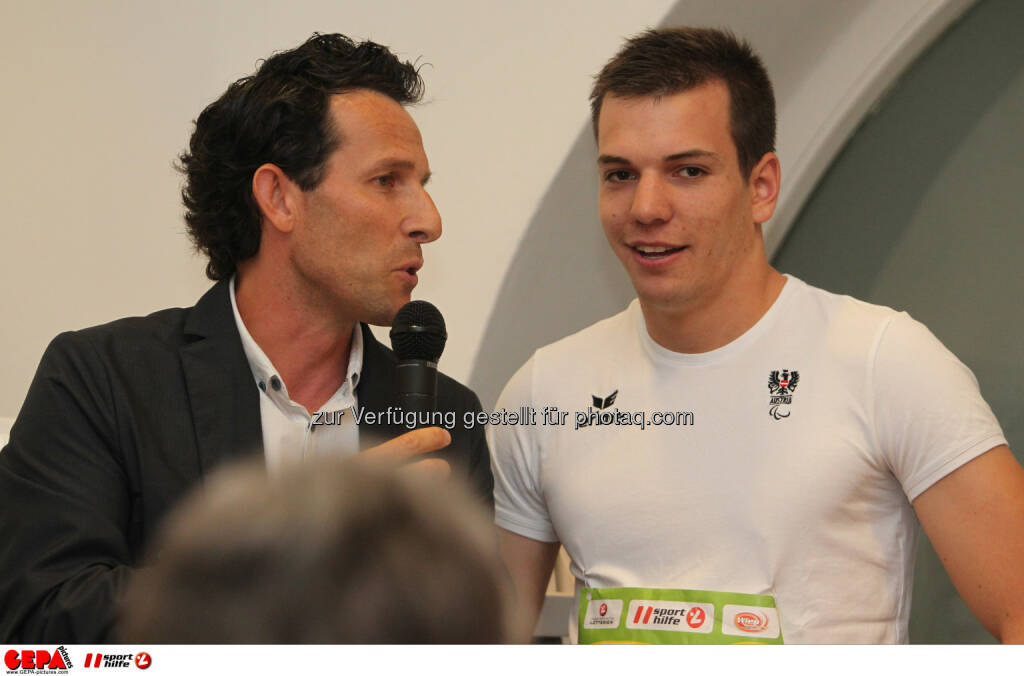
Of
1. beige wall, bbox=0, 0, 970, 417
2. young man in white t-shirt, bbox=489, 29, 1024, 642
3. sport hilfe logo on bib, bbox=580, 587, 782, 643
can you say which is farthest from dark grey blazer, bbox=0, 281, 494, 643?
beige wall, bbox=0, 0, 970, 417

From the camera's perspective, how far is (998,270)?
2570 millimetres

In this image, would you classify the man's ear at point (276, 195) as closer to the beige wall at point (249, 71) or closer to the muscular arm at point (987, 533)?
the beige wall at point (249, 71)

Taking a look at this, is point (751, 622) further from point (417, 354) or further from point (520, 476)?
point (417, 354)

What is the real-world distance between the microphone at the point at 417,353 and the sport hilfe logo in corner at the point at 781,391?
0.56m

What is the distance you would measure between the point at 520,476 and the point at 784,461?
0.49 meters

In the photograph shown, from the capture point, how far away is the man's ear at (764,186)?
194cm

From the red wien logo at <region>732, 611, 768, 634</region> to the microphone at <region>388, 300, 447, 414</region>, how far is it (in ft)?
1.91

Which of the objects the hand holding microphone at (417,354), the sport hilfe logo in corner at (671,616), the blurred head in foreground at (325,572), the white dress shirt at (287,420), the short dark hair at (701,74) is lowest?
the sport hilfe logo in corner at (671,616)

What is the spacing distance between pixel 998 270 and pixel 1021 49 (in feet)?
1.76

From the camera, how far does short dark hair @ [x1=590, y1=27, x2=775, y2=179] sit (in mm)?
1875

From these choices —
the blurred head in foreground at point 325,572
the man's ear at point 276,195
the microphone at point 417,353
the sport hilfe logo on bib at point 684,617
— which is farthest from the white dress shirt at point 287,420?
the blurred head in foreground at point 325,572

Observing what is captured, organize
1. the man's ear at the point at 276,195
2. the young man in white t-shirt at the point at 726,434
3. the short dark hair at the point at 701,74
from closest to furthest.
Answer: the young man in white t-shirt at the point at 726,434
the short dark hair at the point at 701,74
the man's ear at the point at 276,195

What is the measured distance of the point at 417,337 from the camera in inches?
63.0
